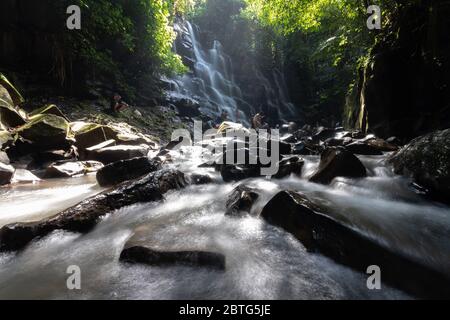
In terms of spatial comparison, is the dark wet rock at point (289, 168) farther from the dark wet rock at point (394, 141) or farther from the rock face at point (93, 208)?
the dark wet rock at point (394, 141)

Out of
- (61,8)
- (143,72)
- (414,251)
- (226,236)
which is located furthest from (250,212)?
(143,72)

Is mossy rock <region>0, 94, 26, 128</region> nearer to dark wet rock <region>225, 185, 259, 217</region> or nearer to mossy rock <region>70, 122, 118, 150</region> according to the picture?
mossy rock <region>70, 122, 118, 150</region>

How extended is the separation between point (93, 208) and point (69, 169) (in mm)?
3697

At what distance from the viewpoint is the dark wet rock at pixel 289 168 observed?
5160 millimetres

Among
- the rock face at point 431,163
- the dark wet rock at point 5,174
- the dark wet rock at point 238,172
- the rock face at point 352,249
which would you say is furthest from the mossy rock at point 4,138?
the rock face at point 431,163

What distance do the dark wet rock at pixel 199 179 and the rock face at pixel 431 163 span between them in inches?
124

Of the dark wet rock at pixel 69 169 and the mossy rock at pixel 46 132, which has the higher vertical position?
the mossy rock at pixel 46 132

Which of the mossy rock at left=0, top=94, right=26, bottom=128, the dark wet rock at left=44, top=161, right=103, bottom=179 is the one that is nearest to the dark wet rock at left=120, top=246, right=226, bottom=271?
the dark wet rock at left=44, top=161, right=103, bottom=179

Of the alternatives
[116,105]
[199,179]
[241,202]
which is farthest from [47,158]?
[241,202]

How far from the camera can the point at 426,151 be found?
378cm

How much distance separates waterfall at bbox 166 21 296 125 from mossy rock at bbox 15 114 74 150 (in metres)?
10.0

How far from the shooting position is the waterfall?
19.7 m
